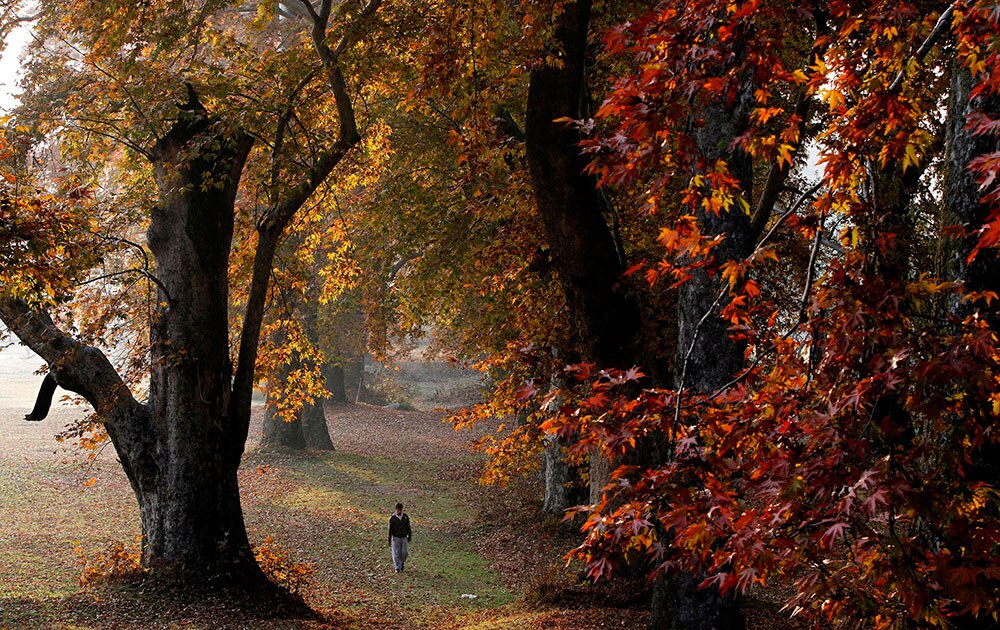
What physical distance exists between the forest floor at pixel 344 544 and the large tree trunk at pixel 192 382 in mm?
790

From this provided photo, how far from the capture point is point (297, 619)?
37.2ft

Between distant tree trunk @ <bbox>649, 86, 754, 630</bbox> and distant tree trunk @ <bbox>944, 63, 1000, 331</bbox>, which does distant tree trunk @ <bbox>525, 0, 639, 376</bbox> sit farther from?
distant tree trunk @ <bbox>944, 63, 1000, 331</bbox>

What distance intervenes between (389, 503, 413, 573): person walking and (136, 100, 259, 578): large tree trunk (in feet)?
16.0

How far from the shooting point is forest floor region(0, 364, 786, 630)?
10.8 m

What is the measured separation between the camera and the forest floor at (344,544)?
10.8 meters

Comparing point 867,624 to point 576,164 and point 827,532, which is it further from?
point 576,164

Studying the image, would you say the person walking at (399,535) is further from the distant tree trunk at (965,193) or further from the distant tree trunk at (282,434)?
the distant tree trunk at (282,434)

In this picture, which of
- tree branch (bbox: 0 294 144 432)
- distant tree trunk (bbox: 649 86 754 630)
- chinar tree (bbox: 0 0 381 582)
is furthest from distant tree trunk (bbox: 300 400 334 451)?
distant tree trunk (bbox: 649 86 754 630)

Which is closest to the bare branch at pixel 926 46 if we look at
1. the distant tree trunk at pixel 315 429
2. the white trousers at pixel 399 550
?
the white trousers at pixel 399 550

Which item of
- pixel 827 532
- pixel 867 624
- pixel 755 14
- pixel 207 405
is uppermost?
pixel 755 14

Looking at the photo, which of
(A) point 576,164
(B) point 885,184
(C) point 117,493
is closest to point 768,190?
(A) point 576,164

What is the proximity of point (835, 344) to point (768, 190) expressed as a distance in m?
4.16

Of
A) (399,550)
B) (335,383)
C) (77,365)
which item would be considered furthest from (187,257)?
(335,383)

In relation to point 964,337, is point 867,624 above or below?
below
